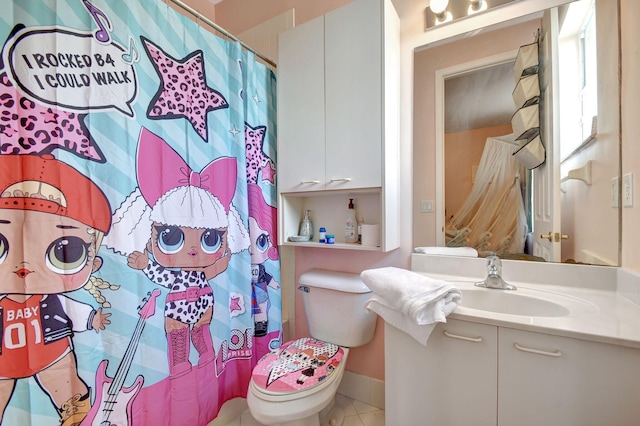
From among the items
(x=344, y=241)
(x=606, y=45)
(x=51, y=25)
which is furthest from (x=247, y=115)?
(x=606, y=45)

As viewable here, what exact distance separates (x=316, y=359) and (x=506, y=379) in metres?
0.76

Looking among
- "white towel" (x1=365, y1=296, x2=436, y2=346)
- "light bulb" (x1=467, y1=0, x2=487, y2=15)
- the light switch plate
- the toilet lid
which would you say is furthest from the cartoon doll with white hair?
"light bulb" (x1=467, y1=0, x2=487, y2=15)

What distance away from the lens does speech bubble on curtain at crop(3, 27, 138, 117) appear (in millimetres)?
799

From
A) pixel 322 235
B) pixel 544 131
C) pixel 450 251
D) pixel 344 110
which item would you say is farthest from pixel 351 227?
pixel 544 131

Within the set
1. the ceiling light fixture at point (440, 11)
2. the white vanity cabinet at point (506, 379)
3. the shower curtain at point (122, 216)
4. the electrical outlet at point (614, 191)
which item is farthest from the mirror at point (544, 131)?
the shower curtain at point (122, 216)

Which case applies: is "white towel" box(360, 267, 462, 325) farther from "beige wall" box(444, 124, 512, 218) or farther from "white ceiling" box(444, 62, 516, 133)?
"white ceiling" box(444, 62, 516, 133)

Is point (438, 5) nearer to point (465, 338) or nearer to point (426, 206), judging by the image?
point (426, 206)

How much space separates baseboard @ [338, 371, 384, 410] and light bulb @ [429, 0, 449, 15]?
1.96 m

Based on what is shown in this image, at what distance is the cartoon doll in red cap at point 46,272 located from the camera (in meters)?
0.78

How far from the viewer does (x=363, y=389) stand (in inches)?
60.4

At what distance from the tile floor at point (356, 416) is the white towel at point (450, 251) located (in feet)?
3.04

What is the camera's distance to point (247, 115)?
1423mm

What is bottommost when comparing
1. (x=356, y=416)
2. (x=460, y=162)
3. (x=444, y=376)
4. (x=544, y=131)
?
(x=356, y=416)

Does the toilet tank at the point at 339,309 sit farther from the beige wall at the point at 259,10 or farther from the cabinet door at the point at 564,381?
the beige wall at the point at 259,10
